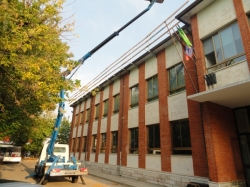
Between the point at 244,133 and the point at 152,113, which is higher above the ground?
the point at 152,113

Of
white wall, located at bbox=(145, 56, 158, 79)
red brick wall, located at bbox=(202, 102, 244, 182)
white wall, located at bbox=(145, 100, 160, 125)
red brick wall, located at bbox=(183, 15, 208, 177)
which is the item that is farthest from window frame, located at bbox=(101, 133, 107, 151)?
red brick wall, located at bbox=(202, 102, 244, 182)

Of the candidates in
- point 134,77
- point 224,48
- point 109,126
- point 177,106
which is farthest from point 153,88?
point 109,126

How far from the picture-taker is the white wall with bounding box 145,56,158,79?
14126 mm

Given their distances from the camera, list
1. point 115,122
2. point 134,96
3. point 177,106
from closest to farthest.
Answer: point 177,106 → point 134,96 → point 115,122

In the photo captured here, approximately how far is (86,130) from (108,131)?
6.27 m

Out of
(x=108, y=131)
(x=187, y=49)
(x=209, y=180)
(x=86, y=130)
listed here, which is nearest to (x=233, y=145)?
(x=209, y=180)

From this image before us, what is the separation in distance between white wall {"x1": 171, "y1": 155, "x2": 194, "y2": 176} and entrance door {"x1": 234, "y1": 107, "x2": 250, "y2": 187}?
8.24ft

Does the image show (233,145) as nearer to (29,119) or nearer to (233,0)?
(233,0)

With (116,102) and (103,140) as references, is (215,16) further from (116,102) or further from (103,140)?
(103,140)

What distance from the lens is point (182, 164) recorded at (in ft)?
33.1

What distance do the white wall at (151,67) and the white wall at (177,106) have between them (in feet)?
10.1

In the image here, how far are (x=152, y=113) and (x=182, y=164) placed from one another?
13.6 ft

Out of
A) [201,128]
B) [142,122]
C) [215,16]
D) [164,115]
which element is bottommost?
[201,128]

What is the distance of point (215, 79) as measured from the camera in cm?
848
